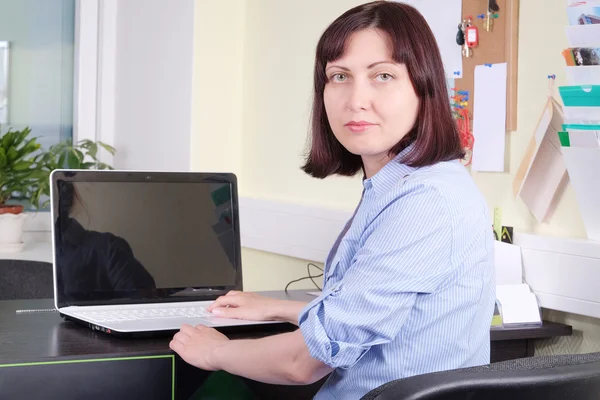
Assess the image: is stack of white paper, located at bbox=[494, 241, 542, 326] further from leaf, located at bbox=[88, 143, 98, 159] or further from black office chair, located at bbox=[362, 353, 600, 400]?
leaf, located at bbox=[88, 143, 98, 159]

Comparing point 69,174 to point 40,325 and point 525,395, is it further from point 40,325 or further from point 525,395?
point 525,395

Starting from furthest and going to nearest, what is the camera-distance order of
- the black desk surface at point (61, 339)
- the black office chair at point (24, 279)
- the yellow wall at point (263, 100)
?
the yellow wall at point (263, 100) → the black office chair at point (24, 279) → the black desk surface at point (61, 339)

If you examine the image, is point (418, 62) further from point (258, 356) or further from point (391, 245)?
point (258, 356)

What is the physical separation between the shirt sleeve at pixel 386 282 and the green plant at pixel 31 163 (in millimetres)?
2200

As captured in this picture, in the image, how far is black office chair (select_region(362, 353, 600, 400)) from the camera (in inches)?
32.6

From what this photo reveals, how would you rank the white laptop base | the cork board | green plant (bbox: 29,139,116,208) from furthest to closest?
green plant (bbox: 29,139,116,208)
the cork board
the white laptop base

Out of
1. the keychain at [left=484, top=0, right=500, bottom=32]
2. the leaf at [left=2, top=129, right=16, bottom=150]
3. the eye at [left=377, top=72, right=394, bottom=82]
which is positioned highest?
the keychain at [left=484, top=0, right=500, bottom=32]

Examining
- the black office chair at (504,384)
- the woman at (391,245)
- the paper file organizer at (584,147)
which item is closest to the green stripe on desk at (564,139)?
the paper file organizer at (584,147)

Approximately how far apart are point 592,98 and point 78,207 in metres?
1.11

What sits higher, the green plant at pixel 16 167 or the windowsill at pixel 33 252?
the green plant at pixel 16 167

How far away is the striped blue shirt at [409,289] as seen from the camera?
112cm

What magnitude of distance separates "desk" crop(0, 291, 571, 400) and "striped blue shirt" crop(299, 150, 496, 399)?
0.40 m

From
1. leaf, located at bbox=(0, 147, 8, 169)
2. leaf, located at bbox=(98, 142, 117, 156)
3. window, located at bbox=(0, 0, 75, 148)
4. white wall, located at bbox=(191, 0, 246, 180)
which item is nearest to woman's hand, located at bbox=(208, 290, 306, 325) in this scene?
white wall, located at bbox=(191, 0, 246, 180)

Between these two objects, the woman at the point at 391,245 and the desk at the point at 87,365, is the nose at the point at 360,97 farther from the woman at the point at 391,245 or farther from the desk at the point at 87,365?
the desk at the point at 87,365
